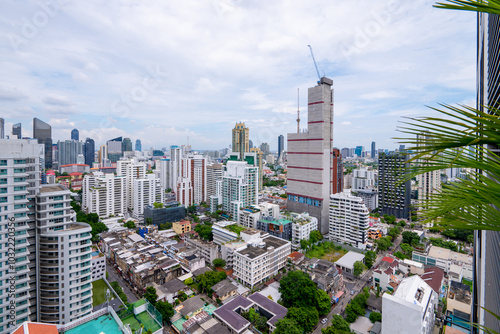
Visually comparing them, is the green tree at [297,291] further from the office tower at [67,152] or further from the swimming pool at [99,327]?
the office tower at [67,152]

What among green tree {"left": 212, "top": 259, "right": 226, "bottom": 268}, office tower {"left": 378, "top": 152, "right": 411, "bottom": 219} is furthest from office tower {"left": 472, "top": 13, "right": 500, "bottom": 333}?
office tower {"left": 378, "top": 152, "right": 411, "bottom": 219}

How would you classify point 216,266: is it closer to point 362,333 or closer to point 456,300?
point 362,333

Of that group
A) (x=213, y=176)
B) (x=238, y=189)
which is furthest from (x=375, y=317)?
(x=213, y=176)

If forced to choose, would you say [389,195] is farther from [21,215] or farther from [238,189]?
[21,215]

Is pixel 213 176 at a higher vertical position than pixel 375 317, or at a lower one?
higher

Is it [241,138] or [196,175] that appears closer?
[196,175]

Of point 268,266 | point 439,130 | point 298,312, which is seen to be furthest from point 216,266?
point 439,130

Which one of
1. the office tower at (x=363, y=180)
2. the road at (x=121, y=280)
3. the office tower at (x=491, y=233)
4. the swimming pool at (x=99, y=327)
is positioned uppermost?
the office tower at (x=491, y=233)

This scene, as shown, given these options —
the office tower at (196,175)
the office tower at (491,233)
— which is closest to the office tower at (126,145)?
the office tower at (196,175)
